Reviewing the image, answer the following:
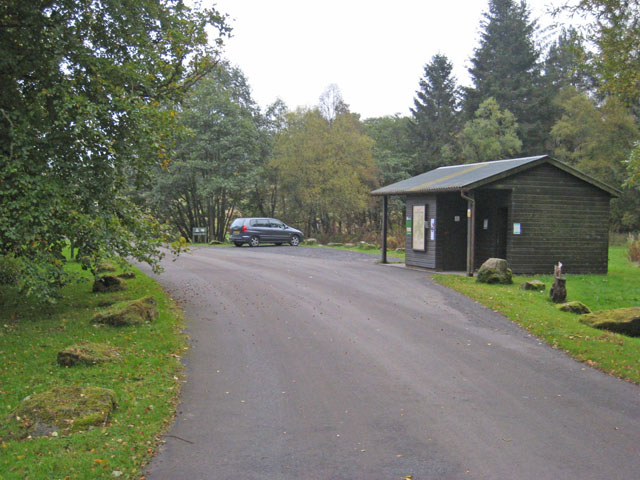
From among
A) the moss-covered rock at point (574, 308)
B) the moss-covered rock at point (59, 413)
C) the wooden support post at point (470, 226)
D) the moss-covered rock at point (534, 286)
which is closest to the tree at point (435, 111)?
the wooden support post at point (470, 226)

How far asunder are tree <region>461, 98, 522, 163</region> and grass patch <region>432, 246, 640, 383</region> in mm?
20532

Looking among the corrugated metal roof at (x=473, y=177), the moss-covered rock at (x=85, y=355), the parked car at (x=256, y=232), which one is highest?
the corrugated metal roof at (x=473, y=177)

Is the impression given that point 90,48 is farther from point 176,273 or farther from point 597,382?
point 597,382

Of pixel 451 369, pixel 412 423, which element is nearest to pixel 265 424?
pixel 412 423

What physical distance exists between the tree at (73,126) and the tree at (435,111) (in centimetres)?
3898

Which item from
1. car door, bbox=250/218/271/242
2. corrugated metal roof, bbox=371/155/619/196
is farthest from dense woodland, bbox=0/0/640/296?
car door, bbox=250/218/271/242

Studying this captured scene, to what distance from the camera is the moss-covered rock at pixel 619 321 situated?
33.1 feet

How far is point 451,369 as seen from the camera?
7609mm

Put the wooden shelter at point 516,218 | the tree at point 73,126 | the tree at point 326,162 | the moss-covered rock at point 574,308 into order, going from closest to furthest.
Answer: the tree at point 73,126, the moss-covered rock at point 574,308, the wooden shelter at point 516,218, the tree at point 326,162

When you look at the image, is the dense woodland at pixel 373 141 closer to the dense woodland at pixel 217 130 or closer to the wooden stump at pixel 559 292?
the dense woodland at pixel 217 130

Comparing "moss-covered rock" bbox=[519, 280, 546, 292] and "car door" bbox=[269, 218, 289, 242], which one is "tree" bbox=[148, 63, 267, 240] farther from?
"moss-covered rock" bbox=[519, 280, 546, 292]

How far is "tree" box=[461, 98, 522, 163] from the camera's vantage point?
39.7 meters

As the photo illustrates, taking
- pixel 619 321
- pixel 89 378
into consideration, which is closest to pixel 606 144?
pixel 619 321

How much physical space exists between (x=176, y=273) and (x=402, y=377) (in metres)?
12.2
